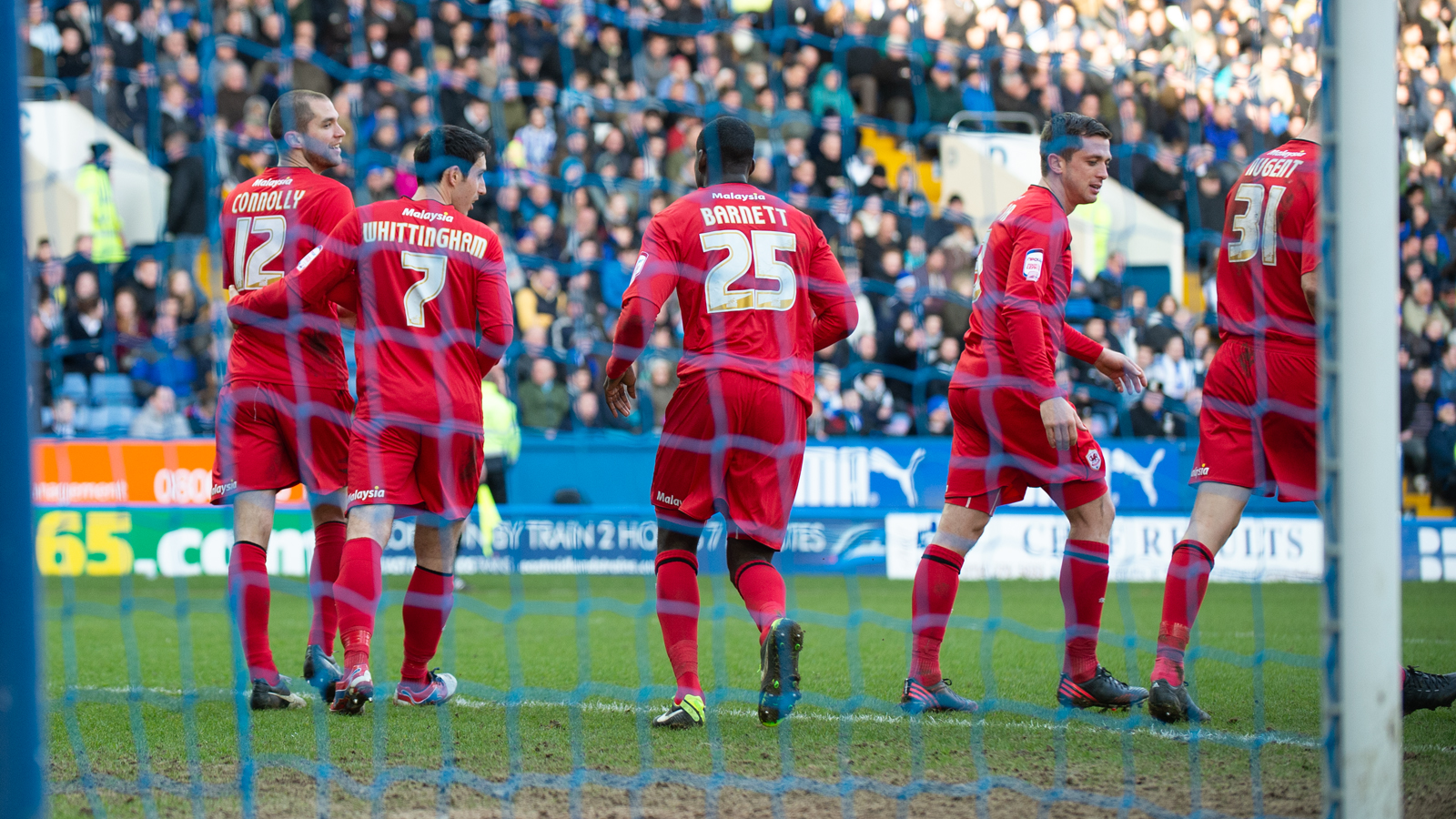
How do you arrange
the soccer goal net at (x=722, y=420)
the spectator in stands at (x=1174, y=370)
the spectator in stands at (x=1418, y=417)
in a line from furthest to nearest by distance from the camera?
the spectator in stands at (x=1418, y=417) < the spectator in stands at (x=1174, y=370) < the soccer goal net at (x=722, y=420)

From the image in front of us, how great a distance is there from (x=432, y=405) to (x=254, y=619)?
94 cm

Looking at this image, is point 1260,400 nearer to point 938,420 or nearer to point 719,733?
point 719,733

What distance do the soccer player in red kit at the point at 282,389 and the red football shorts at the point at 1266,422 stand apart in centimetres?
291

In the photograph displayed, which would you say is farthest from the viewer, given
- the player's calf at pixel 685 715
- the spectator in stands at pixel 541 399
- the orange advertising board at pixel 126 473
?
the spectator in stands at pixel 541 399

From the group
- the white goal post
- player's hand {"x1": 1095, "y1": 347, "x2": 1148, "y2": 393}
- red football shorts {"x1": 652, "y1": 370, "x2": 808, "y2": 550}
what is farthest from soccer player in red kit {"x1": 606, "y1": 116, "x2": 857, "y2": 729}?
the white goal post

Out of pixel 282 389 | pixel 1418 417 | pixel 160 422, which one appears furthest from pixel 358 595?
pixel 1418 417

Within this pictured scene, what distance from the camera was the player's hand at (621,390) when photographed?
165 inches

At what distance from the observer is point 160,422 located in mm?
9992

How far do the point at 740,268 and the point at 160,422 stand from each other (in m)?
7.28

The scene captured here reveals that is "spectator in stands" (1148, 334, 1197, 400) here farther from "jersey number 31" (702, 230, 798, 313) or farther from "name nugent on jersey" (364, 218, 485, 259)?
"name nugent on jersey" (364, 218, 485, 259)

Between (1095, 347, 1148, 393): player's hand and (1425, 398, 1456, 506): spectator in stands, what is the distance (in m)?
6.82

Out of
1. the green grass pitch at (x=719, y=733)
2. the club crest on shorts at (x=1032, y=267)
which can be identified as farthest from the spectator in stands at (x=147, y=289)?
the club crest on shorts at (x=1032, y=267)

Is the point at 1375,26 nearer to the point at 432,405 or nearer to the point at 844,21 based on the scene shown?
the point at 432,405

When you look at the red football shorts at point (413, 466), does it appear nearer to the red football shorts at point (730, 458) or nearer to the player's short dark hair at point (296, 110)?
the red football shorts at point (730, 458)
